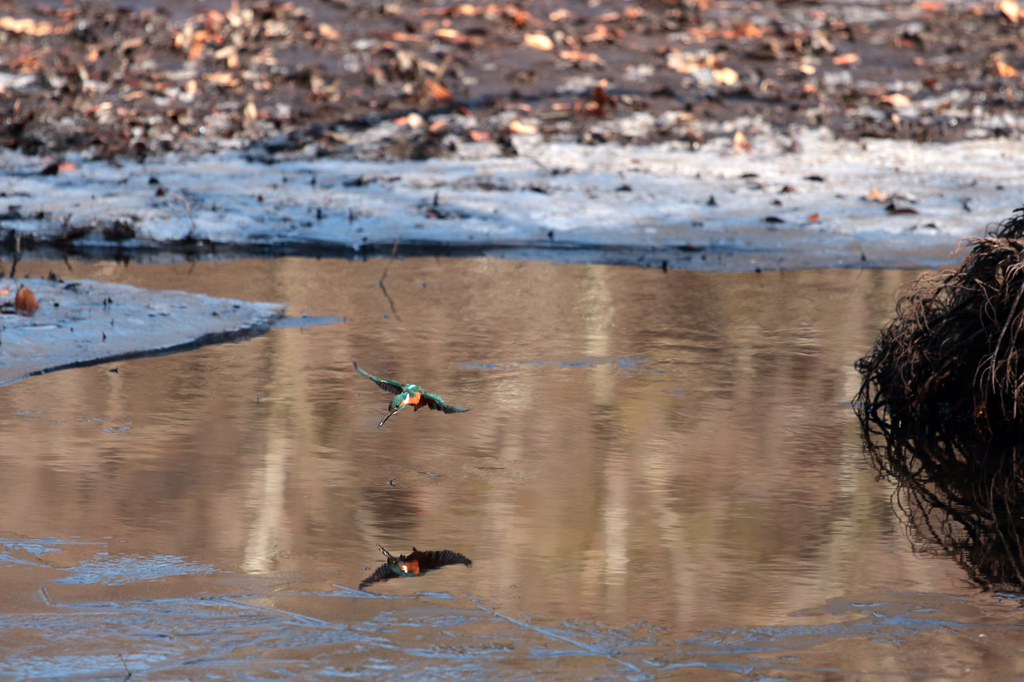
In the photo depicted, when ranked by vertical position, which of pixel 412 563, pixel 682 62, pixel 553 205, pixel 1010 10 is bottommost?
pixel 412 563

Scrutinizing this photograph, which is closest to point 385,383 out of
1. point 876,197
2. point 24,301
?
point 24,301

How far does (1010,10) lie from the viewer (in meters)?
15.9

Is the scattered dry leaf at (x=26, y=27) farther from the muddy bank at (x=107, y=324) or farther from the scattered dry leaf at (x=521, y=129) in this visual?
the muddy bank at (x=107, y=324)

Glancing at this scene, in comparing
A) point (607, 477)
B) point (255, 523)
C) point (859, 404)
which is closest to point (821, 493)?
point (607, 477)

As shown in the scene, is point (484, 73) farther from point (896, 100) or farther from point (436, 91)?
point (896, 100)

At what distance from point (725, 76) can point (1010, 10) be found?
406 centimetres

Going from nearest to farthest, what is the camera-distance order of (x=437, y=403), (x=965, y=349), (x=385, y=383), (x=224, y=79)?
(x=385, y=383) → (x=437, y=403) → (x=965, y=349) → (x=224, y=79)

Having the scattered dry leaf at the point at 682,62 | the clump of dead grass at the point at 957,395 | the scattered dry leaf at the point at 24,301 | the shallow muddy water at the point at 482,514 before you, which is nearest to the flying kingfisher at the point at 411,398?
the shallow muddy water at the point at 482,514

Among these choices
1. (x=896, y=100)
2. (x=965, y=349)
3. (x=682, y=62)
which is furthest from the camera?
(x=682, y=62)

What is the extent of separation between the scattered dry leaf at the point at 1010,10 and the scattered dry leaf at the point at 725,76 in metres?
3.80

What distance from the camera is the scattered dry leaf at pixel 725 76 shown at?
14383mm

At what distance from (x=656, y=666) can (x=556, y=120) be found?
10.7m

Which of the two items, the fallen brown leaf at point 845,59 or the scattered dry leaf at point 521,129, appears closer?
the scattered dry leaf at point 521,129

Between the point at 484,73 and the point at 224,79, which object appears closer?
the point at 224,79
